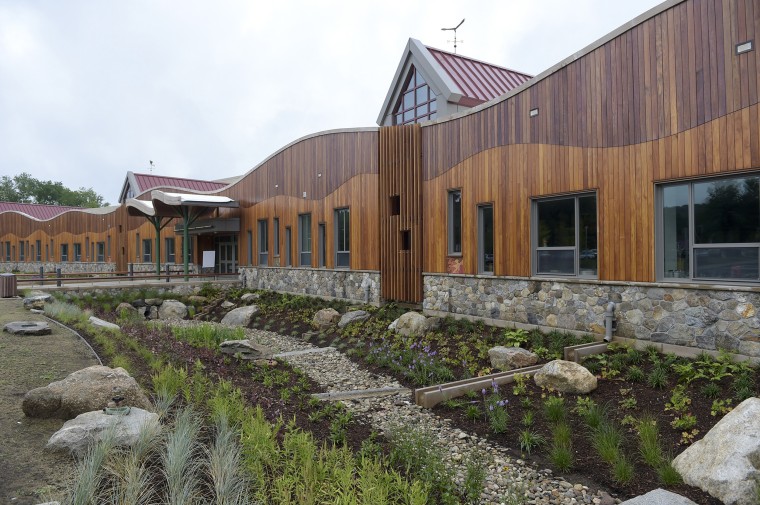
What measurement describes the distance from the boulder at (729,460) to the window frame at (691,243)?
336 cm

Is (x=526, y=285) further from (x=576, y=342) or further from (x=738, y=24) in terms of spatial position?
(x=738, y=24)

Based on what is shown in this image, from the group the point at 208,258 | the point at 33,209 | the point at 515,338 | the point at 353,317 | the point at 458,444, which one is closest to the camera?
the point at 458,444

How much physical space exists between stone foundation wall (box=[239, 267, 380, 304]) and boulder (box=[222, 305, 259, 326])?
219 cm

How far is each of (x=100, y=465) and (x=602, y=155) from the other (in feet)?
30.0

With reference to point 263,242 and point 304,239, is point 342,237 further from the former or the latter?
point 263,242

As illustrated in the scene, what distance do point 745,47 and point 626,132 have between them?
81.5 inches

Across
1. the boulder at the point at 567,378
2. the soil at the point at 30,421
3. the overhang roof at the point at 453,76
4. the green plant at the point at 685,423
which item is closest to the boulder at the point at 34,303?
the soil at the point at 30,421

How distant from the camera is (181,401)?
6.26 m

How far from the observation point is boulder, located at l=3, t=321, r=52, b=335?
962 cm

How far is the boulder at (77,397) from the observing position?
211 inches

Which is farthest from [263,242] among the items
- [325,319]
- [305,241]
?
[325,319]

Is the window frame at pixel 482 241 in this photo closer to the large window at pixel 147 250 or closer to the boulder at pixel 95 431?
the boulder at pixel 95 431

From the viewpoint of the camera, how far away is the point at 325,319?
15.1 m

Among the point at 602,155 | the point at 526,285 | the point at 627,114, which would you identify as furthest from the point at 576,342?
the point at 627,114
